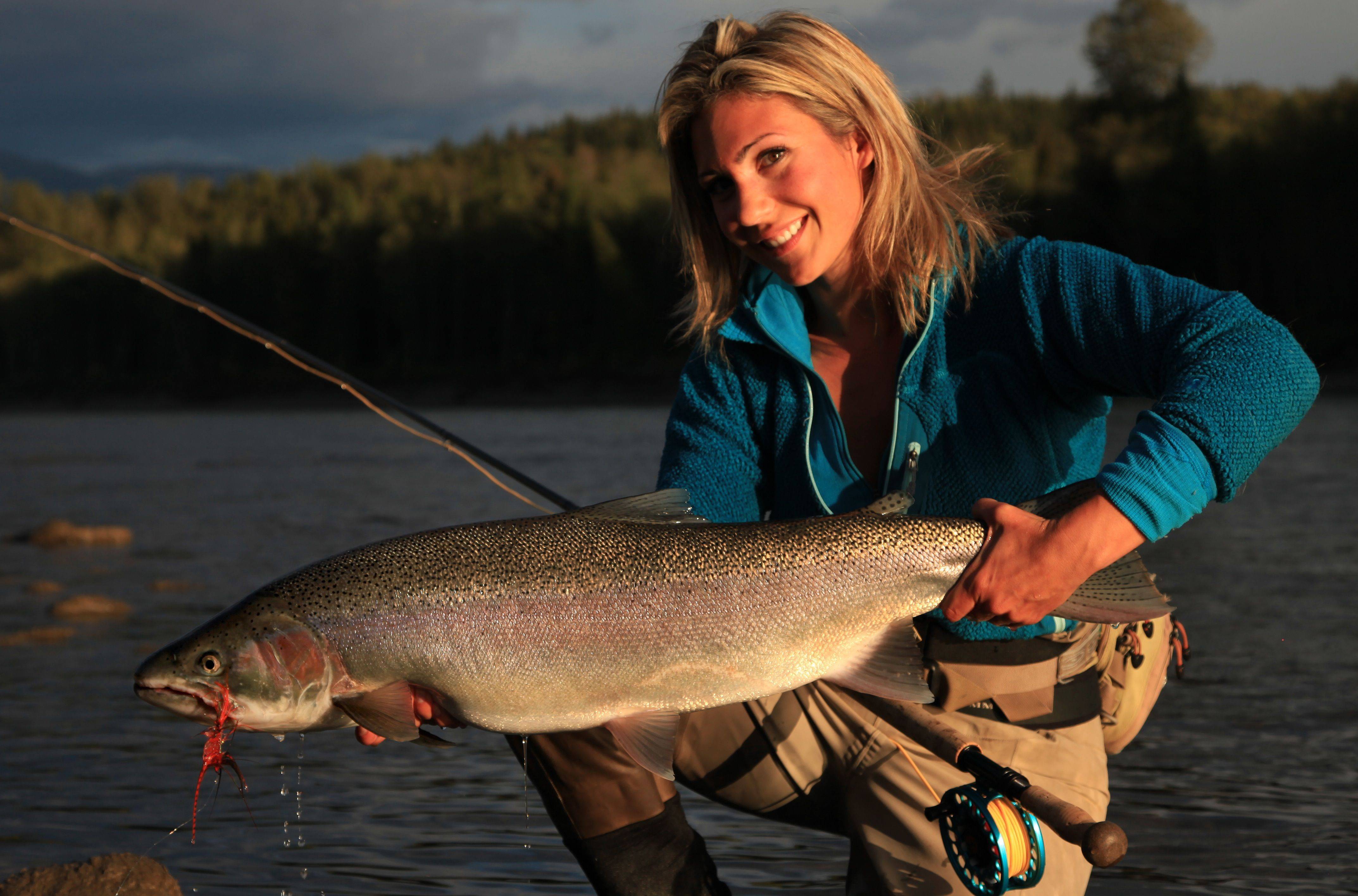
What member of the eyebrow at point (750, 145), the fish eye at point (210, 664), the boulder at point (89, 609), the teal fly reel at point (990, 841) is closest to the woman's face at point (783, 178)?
the eyebrow at point (750, 145)

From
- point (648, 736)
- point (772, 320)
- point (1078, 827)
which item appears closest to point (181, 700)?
point (648, 736)

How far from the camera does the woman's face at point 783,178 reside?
10.1 feet

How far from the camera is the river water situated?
13.8 feet

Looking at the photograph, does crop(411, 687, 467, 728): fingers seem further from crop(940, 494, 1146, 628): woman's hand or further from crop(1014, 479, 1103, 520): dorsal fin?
crop(1014, 479, 1103, 520): dorsal fin

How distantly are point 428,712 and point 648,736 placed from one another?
0.44 metres

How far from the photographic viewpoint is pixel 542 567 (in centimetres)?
281

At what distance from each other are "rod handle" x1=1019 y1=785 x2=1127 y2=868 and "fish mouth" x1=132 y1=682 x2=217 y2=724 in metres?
1.56

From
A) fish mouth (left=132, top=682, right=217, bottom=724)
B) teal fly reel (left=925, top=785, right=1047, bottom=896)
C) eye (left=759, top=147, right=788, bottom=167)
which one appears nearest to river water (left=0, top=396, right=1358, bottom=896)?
teal fly reel (left=925, top=785, right=1047, bottom=896)

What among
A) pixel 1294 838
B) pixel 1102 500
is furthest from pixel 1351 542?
pixel 1102 500

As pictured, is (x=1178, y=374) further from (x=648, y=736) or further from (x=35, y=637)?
(x=35, y=637)

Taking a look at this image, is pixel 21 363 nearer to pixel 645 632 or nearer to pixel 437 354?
pixel 437 354

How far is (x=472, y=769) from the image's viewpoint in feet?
17.3

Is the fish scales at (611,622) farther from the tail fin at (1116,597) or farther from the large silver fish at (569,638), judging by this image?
the tail fin at (1116,597)

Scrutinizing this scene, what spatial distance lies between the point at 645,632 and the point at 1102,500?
2.89 ft
